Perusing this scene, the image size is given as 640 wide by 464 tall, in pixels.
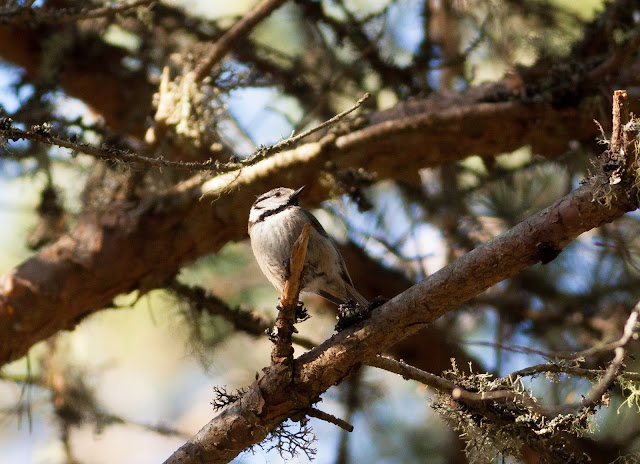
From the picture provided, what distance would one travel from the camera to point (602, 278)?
182 inches

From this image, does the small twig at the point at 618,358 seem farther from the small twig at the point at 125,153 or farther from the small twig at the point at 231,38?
the small twig at the point at 231,38

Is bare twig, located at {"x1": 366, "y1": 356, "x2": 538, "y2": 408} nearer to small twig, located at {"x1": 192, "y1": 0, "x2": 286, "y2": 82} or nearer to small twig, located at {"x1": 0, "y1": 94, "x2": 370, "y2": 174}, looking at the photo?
small twig, located at {"x1": 0, "y1": 94, "x2": 370, "y2": 174}

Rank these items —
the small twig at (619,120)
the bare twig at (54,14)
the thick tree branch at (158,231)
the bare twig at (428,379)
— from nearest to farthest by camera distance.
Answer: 1. the small twig at (619,120)
2. the bare twig at (428,379)
3. the bare twig at (54,14)
4. the thick tree branch at (158,231)

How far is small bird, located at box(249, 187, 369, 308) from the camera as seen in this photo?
301 centimetres

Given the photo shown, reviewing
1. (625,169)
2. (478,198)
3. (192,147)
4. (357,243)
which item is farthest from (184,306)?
(625,169)

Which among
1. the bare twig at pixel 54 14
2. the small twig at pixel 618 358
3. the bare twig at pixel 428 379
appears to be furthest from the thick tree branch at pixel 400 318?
the bare twig at pixel 54 14

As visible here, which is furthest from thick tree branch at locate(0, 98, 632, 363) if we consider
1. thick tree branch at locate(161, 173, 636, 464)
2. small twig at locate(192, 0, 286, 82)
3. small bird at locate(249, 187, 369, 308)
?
thick tree branch at locate(161, 173, 636, 464)

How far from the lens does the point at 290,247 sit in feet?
9.80

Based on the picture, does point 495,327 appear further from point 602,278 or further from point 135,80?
point 135,80

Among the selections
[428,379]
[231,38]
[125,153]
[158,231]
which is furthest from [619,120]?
[158,231]

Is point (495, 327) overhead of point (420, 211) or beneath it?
beneath

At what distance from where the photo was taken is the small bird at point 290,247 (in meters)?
3.01

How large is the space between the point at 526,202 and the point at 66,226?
3.01 meters

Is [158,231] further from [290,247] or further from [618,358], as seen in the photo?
[618,358]
